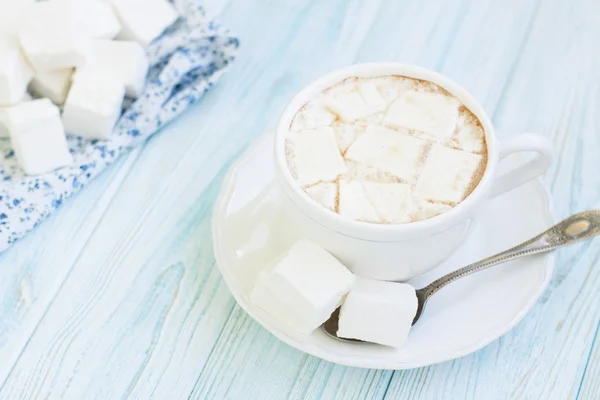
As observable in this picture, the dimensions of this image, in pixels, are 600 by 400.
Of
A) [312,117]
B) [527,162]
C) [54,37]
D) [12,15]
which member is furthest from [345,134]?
[12,15]

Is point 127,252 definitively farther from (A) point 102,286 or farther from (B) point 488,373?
(B) point 488,373

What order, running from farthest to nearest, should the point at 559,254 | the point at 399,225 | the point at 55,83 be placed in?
the point at 55,83
the point at 559,254
the point at 399,225

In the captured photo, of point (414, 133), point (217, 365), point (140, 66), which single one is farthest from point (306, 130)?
point (140, 66)

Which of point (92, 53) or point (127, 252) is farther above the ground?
point (92, 53)

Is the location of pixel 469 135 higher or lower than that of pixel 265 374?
higher

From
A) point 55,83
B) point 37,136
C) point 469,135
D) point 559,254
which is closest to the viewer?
point 469,135

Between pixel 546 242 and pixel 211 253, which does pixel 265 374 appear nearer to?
pixel 211 253
